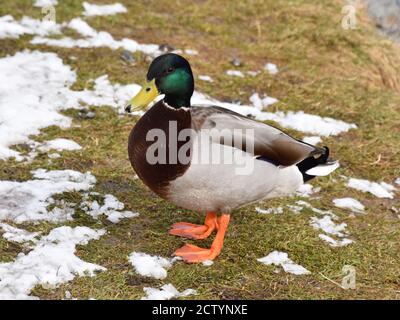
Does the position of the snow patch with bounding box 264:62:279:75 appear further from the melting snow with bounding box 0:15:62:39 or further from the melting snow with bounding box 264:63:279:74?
the melting snow with bounding box 0:15:62:39

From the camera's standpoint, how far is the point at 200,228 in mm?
4770

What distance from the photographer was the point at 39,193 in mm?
4863

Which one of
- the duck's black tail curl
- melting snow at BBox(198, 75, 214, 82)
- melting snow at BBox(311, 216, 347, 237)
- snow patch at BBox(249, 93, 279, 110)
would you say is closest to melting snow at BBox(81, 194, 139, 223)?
the duck's black tail curl

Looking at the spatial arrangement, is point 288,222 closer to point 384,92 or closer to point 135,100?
point 135,100

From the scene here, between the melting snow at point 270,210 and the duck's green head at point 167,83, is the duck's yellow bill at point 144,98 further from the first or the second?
the melting snow at point 270,210

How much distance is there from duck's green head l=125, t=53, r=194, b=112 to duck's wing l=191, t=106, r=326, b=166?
196 mm

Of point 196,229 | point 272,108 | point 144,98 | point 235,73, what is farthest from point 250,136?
point 235,73

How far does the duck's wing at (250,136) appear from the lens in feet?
13.9

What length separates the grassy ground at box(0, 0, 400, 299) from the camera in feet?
13.9

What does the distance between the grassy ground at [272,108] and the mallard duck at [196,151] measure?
409 mm
